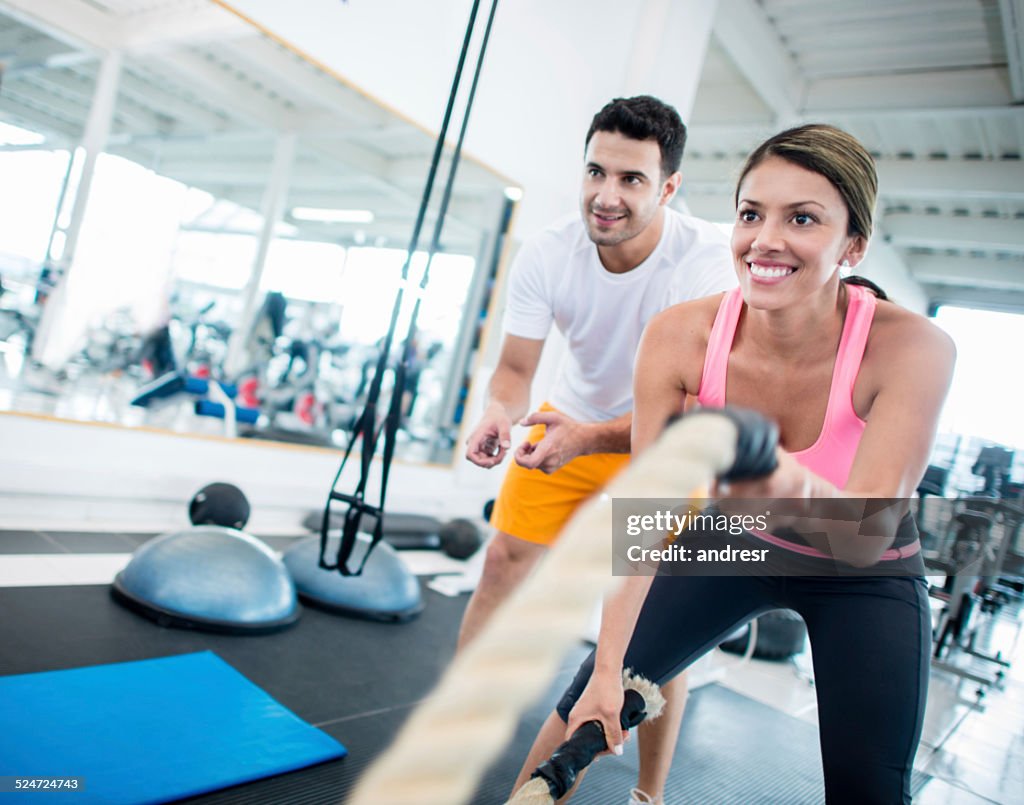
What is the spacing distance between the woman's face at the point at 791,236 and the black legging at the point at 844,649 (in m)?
0.56

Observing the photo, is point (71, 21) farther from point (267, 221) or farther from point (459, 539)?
point (459, 539)

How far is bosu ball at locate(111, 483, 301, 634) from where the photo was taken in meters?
2.53

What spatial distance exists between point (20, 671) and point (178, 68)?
311 cm

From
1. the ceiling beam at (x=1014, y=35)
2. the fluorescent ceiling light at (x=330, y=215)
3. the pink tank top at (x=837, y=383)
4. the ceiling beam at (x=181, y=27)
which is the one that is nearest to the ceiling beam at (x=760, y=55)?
the ceiling beam at (x=1014, y=35)

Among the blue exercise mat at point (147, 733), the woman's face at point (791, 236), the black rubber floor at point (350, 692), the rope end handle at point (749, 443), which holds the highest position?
the woman's face at point (791, 236)

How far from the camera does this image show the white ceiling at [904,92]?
16.9ft

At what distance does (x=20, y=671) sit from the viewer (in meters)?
1.96

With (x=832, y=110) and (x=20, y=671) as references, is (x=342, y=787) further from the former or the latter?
(x=832, y=110)

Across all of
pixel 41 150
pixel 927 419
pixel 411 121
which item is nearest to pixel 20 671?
pixel 927 419

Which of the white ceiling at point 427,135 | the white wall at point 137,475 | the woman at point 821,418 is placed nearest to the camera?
the woman at point 821,418

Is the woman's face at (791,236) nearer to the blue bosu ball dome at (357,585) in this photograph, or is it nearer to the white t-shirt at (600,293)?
the white t-shirt at (600,293)

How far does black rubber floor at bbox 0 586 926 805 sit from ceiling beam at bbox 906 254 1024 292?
26.4ft

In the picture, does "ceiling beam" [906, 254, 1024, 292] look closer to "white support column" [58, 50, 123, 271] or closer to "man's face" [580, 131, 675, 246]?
"man's face" [580, 131, 675, 246]

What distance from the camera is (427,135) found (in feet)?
14.7
